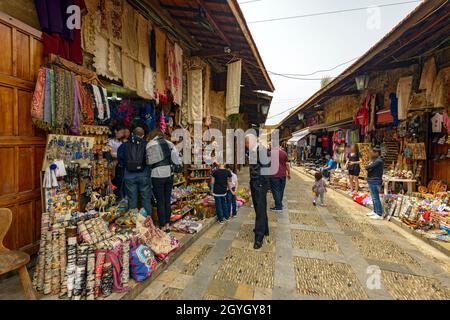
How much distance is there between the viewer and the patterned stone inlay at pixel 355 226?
477cm

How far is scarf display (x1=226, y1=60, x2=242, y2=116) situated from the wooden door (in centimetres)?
449

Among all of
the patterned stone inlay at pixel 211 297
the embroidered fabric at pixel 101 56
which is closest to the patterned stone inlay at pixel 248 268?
the patterned stone inlay at pixel 211 297

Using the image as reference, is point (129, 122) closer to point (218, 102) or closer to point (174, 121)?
point (174, 121)

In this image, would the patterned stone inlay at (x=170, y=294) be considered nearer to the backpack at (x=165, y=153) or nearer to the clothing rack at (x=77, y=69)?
the backpack at (x=165, y=153)

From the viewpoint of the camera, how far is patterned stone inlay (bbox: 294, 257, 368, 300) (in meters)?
2.68

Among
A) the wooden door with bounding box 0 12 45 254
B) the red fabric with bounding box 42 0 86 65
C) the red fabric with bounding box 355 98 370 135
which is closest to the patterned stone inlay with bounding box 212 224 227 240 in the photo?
the wooden door with bounding box 0 12 45 254

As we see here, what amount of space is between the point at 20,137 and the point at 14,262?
1494 mm

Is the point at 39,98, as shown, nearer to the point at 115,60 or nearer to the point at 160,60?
the point at 115,60

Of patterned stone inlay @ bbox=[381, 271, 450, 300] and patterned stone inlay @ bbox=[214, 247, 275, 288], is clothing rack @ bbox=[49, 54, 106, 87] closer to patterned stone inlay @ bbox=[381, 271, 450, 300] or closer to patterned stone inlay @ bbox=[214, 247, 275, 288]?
patterned stone inlay @ bbox=[214, 247, 275, 288]

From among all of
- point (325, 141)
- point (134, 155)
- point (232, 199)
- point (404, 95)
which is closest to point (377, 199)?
point (404, 95)

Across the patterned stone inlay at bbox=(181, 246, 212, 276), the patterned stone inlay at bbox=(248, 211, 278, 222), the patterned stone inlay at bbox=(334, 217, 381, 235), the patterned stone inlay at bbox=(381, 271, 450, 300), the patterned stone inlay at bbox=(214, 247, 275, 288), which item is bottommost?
the patterned stone inlay at bbox=(381, 271, 450, 300)

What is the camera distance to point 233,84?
6.41 metres

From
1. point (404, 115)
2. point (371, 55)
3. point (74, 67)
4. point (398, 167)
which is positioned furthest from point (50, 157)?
point (398, 167)

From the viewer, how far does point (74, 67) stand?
3125 mm
